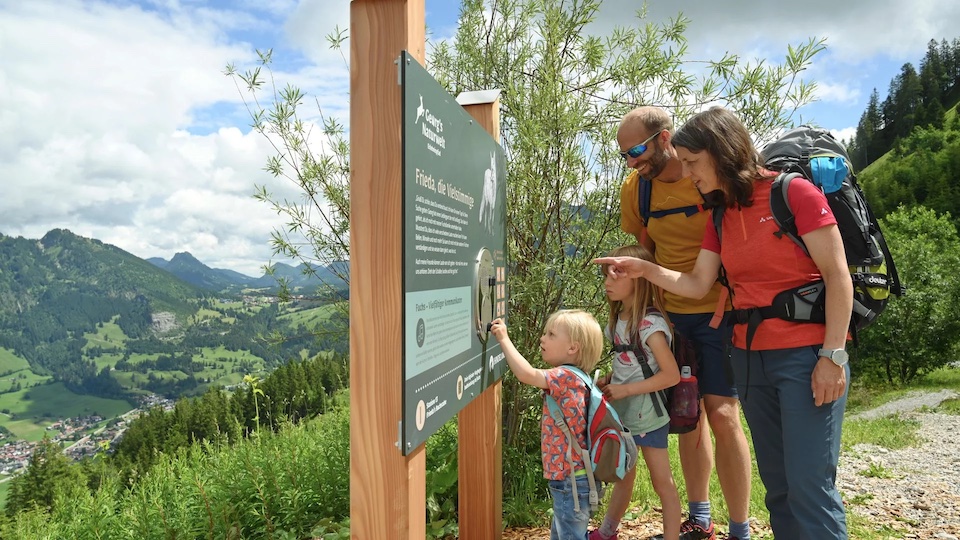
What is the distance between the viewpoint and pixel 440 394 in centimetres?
244

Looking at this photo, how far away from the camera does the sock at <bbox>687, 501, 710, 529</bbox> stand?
150 inches

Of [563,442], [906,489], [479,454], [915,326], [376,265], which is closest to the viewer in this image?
[376,265]

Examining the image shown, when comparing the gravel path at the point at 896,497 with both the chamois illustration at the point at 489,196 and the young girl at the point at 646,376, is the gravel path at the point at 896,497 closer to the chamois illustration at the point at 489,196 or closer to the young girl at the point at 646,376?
the young girl at the point at 646,376

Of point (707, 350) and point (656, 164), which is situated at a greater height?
point (656, 164)

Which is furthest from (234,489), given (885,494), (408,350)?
(885,494)

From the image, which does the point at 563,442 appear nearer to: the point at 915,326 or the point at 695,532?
the point at 695,532

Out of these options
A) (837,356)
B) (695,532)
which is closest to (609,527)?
(695,532)

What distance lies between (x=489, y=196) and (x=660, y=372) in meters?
1.35

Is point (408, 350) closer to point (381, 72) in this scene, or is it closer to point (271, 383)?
point (381, 72)

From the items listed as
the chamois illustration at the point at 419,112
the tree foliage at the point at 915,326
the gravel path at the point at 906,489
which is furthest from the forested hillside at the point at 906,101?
the chamois illustration at the point at 419,112

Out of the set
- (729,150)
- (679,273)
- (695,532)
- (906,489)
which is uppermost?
(729,150)

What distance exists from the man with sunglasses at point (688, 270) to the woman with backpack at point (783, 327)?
0.42m

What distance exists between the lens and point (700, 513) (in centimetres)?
381

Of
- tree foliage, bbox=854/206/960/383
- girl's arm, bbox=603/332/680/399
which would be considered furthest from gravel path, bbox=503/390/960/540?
tree foliage, bbox=854/206/960/383
